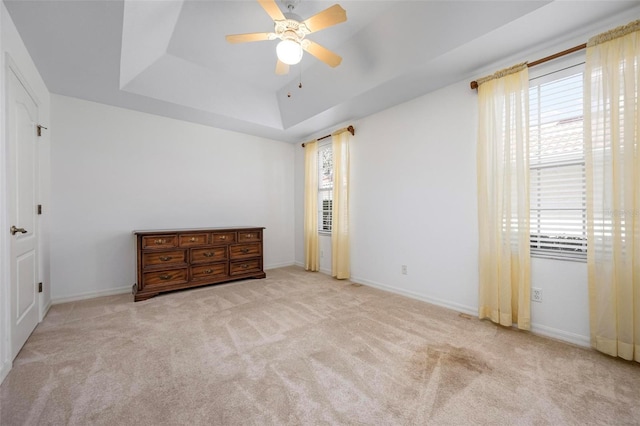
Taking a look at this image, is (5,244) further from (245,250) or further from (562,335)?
(562,335)

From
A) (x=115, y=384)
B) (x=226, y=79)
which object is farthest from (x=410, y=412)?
(x=226, y=79)

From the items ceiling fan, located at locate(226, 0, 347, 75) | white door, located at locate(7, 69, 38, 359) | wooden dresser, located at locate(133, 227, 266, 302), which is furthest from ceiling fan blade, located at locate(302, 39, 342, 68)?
wooden dresser, located at locate(133, 227, 266, 302)

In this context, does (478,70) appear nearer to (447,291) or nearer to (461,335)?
(447,291)

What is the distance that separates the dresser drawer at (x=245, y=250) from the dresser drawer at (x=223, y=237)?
0.12 m

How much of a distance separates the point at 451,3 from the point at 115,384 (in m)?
3.92

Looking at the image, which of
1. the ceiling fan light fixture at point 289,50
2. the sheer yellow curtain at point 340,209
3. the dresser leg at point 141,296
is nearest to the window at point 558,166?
the ceiling fan light fixture at point 289,50

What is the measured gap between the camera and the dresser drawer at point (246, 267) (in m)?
4.21

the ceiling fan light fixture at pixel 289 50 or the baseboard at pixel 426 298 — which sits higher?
the ceiling fan light fixture at pixel 289 50

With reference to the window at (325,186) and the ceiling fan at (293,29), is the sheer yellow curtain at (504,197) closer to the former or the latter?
the ceiling fan at (293,29)

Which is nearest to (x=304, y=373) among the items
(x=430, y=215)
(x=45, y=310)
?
(x=430, y=215)

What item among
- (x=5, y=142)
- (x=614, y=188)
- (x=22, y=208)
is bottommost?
(x=22, y=208)

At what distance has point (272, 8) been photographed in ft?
6.72

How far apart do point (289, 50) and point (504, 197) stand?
2446 millimetres

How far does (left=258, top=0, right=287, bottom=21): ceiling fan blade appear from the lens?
6.48ft
